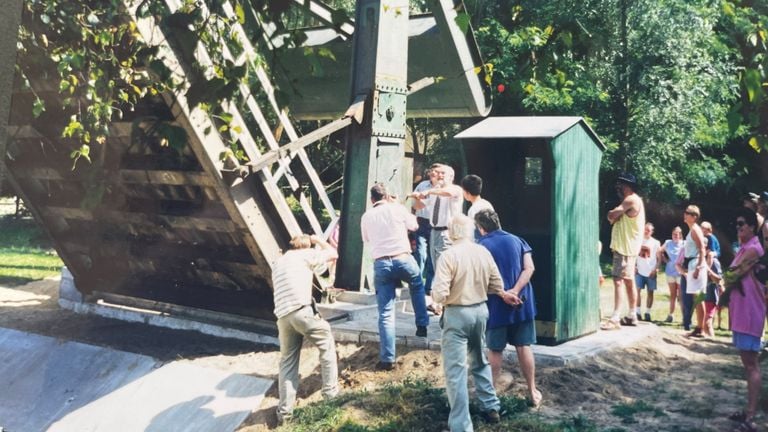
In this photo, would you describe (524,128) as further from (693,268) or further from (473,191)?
(693,268)

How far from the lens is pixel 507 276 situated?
6777mm

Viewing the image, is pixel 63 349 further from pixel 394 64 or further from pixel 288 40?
pixel 288 40

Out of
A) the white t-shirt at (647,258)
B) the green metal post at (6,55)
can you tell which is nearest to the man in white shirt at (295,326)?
the green metal post at (6,55)

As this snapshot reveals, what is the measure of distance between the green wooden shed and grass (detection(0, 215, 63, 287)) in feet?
34.0

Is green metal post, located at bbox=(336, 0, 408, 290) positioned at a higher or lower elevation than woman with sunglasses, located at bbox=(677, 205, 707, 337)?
higher

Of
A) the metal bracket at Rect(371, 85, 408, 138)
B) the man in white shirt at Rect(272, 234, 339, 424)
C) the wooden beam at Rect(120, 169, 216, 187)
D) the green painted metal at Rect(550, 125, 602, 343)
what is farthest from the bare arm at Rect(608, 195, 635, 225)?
the wooden beam at Rect(120, 169, 216, 187)

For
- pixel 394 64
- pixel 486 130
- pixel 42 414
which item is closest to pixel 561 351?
pixel 486 130

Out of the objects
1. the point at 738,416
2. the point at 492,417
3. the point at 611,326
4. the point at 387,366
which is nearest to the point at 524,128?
the point at 611,326

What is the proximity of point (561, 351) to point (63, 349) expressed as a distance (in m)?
6.77

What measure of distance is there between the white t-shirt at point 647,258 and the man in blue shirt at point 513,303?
20.4 feet

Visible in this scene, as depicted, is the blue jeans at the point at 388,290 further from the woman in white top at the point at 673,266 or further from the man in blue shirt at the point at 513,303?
the woman in white top at the point at 673,266

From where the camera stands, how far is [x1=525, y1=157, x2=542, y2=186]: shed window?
8.88m

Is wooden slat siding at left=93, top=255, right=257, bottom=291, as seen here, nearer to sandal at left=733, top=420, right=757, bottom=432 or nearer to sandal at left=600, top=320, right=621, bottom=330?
sandal at left=600, top=320, right=621, bottom=330

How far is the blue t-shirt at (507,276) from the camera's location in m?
6.74
